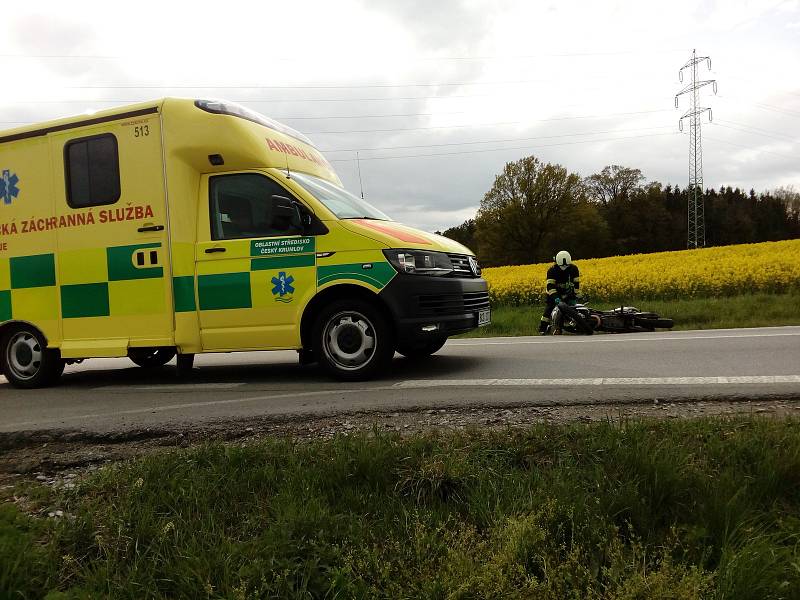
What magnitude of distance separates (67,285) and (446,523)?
520 centimetres

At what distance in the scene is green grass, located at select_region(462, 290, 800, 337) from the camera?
10.1 m

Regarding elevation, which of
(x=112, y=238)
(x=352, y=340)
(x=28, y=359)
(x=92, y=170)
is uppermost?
(x=92, y=170)

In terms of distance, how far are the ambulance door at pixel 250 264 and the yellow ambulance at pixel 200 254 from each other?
0.04 ft

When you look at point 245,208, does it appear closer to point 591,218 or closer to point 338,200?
point 338,200

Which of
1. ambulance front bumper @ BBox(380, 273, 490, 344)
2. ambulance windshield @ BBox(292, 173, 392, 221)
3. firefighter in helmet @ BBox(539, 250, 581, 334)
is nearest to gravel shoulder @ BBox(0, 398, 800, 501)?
ambulance front bumper @ BBox(380, 273, 490, 344)

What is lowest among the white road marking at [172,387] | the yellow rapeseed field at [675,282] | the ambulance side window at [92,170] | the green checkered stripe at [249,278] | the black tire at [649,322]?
Answer: the white road marking at [172,387]

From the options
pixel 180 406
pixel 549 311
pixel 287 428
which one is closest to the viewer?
pixel 287 428

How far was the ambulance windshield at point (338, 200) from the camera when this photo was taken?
5.21m

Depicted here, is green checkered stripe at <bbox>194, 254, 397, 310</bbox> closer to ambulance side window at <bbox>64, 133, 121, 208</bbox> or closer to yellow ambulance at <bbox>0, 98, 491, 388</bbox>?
yellow ambulance at <bbox>0, 98, 491, 388</bbox>

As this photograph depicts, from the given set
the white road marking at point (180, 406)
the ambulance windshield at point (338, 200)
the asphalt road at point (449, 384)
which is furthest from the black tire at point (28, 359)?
the ambulance windshield at point (338, 200)

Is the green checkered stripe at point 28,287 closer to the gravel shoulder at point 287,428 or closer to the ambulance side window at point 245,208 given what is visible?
the ambulance side window at point 245,208

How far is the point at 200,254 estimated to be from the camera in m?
5.32

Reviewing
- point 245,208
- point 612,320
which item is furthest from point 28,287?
point 612,320

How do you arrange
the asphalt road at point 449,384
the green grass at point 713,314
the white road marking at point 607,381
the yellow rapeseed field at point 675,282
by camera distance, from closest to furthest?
the asphalt road at point 449,384
the white road marking at point 607,381
the green grass at point 713,314
the yellow rapeseed field at point 675,282
